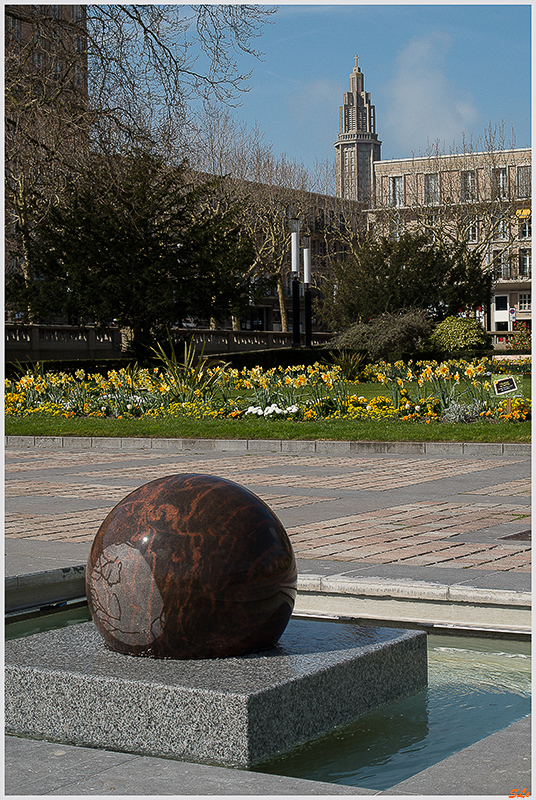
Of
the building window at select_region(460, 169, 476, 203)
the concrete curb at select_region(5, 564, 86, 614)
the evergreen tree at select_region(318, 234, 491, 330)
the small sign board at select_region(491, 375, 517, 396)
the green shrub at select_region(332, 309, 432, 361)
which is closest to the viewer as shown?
the concrete curb at select_region(5, 564, 86, 614)

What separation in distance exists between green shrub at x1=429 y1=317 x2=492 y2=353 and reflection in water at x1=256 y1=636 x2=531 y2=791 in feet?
109

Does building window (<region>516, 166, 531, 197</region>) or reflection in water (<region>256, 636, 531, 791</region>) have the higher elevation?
building window (<region>516, 166, 531, 197</region>)

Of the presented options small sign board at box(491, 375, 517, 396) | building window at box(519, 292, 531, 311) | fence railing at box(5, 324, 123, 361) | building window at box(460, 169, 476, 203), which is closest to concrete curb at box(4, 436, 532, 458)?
small sign board at box(491, 375, 517, 396)

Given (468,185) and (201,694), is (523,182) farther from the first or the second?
(201,694)

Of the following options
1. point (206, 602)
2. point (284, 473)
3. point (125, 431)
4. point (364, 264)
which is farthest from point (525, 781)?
point (364, 264)

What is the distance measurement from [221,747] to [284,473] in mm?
8667

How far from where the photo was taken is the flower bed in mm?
16859

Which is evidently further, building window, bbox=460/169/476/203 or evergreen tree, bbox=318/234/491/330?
building window, bbox=460/169/476/203

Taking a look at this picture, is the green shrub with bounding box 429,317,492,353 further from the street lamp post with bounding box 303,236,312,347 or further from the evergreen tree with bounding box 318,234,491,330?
the street lamp post with bounding box 303,236,312,347

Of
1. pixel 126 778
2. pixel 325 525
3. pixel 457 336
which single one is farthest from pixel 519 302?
pixel 126 778

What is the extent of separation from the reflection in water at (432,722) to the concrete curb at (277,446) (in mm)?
9143

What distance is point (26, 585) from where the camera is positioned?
5.72 meters

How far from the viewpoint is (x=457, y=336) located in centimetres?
3784

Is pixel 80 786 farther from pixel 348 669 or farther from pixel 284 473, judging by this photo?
pixel 284 473
